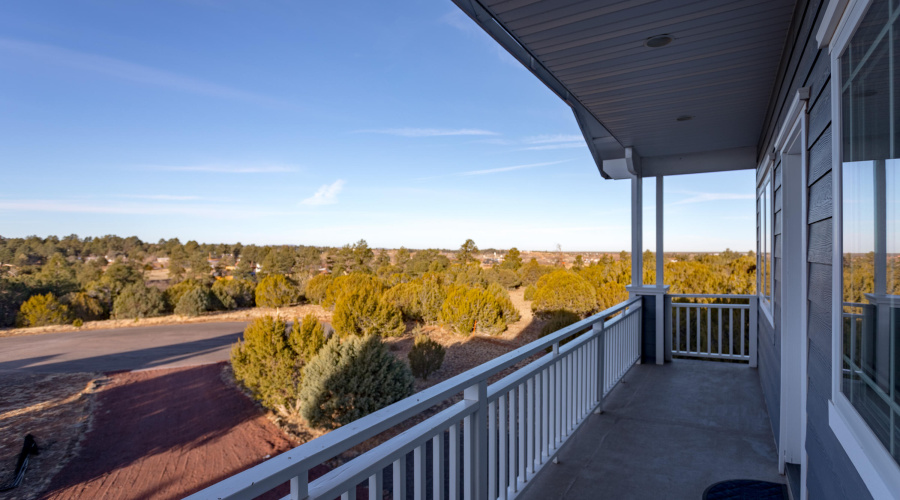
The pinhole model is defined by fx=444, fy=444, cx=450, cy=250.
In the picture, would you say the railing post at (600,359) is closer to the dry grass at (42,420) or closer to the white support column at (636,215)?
the white support column at (636,215)

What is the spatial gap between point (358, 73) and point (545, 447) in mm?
16495

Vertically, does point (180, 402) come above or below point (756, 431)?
below

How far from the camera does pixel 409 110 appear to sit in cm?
1992

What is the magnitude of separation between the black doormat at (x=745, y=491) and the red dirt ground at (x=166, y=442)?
5.86 metres

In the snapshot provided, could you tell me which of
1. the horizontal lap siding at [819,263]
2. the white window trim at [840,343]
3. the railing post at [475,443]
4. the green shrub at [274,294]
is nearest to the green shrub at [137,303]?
the green shrub at [274,294]

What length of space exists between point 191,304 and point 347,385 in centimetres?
1649

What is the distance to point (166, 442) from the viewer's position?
7.39 m

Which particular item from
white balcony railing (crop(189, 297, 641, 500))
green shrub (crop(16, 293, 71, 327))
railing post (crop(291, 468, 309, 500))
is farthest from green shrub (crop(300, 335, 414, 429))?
green shrub (crop(16, 293, 71, 327))

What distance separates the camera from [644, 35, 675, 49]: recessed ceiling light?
6.87 feet

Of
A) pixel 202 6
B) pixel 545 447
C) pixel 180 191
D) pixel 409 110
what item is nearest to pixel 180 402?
pixel 545 447

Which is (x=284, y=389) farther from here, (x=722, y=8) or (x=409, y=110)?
(x=409, y=110)

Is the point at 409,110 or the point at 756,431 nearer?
the point at 756,431

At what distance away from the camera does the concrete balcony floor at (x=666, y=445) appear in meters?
2.40

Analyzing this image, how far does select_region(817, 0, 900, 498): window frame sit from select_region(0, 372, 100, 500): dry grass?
339 inches
